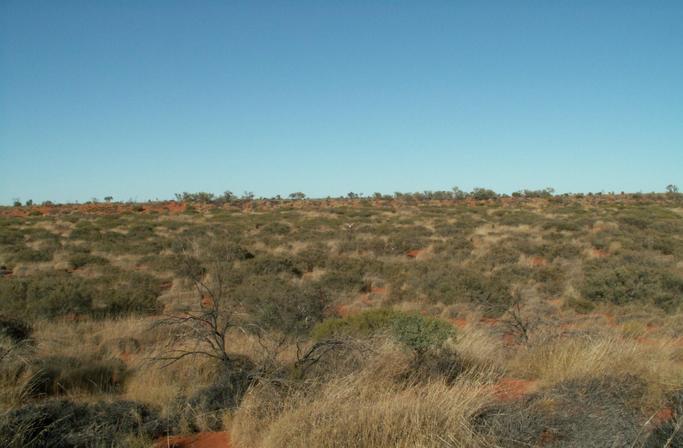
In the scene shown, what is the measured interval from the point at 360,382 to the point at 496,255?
1528cm

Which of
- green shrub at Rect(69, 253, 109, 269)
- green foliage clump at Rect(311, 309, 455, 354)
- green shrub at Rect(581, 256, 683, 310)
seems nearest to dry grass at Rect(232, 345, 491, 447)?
green foliage clump at Rect(311, 309, 455, 354)

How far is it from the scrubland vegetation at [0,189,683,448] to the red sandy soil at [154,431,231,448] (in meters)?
0.12

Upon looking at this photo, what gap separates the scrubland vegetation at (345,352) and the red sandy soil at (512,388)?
0.11ft

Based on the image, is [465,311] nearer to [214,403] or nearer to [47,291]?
[214,403]

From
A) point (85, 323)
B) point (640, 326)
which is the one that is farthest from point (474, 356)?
point (85, 323)

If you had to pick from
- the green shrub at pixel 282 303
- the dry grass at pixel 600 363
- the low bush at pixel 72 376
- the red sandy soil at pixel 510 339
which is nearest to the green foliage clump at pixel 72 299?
the green shrub at pixel 282 303

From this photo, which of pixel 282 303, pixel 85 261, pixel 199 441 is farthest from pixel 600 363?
pixel 85 261

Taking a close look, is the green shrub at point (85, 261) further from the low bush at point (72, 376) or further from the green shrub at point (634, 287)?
the green shrub at point (634, 287)

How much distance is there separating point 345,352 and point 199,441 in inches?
71.4

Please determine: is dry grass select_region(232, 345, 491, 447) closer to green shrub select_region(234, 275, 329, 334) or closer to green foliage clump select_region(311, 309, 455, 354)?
green foliage clump select_region(311, 309, 455, 354)

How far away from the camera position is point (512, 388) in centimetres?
543

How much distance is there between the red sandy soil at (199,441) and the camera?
14.5 feet

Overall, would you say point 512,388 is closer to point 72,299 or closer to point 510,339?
point 510,339

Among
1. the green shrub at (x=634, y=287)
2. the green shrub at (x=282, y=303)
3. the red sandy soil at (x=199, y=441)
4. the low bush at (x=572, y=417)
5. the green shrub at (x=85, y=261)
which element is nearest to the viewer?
the low bush at (x=572, y=417)
